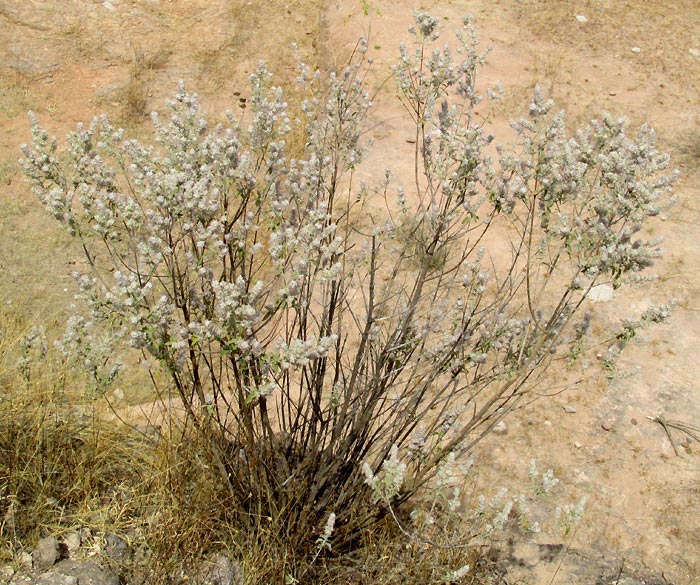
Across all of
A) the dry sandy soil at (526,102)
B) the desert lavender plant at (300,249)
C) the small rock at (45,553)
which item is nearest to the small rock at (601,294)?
the dry sandy soil at (526,102)

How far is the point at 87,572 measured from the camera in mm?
2889

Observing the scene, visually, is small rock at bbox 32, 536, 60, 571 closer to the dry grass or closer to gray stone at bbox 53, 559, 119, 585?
gray stone at bbox 53, 559, 119, 585

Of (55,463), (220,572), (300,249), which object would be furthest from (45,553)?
(300,249)

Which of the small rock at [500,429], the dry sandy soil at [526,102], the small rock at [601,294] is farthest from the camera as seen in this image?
the small rock at [601,294]

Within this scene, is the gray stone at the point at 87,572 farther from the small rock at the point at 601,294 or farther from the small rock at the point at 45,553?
the small rock at the point at 601,294

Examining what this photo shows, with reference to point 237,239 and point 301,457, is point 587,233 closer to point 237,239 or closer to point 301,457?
point 237,239

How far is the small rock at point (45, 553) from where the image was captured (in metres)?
2.90

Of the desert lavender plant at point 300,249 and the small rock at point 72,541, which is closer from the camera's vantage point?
the desert lavender plant at point 300,249

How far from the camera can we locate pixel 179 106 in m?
2.73

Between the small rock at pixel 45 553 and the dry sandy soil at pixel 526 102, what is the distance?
2.00 metres

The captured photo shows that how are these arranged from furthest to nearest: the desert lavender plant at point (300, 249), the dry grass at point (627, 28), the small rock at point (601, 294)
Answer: the dry grass at point (627, 28) < the small rock at point (601, 294) < the desert lavender plant at point (300, 249)

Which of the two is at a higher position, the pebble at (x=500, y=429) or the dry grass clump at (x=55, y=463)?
the dry grass clump at (x=55, y=463)

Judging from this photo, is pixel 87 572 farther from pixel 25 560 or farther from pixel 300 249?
pixel 300 249

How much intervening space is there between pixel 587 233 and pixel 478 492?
1915 mm
